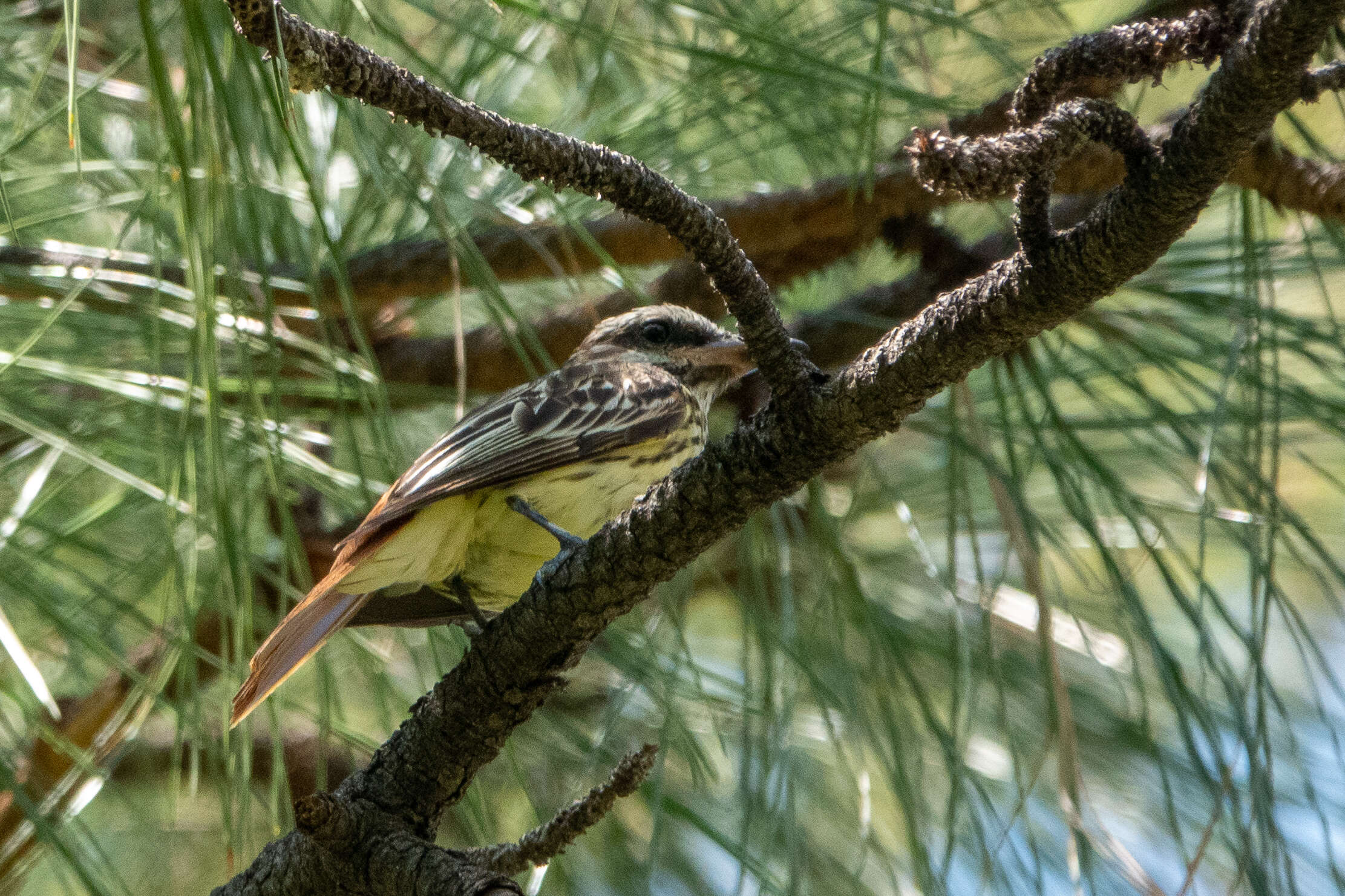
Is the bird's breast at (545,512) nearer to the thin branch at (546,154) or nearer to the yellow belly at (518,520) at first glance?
the yellow belly at (518,520)

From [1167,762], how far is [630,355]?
1532 millimetres

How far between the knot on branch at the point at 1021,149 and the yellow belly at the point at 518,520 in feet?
4.90

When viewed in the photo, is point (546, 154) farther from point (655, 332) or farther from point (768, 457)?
point (655, 332)

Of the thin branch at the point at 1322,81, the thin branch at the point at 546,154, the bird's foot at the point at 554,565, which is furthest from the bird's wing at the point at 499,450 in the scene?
the thin branch at the point at 1322,81

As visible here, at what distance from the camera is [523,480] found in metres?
2.57

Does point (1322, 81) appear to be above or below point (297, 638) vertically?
above

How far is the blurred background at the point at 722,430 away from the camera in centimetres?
203

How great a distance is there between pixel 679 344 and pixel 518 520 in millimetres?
645

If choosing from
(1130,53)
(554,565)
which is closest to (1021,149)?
(1130,53)

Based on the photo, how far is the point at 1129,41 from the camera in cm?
115

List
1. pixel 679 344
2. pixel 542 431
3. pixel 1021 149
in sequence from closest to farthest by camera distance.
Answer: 1. pixel 1021 149
2. pixel 542 431
3. pixel 679 344

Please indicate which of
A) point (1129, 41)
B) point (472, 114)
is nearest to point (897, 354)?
point (1129, 41)

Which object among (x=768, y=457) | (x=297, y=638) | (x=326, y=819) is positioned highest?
(x=768, y=457)

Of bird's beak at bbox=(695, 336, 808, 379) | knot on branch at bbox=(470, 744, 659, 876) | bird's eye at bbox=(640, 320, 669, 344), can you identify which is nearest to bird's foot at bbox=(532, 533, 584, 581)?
knot on branch at bbox=(470, 744, 659, 876)
